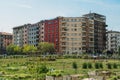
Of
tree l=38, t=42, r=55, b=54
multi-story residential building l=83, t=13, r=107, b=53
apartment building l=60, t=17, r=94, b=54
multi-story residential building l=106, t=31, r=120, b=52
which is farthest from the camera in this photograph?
multi-story residential building l=106, t=31, r=120, b=52

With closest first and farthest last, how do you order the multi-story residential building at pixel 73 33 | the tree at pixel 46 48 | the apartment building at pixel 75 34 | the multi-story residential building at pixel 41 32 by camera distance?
the tree at pixel 46 48 → the multi-story residential building at pixel 73 33 → the apartment building at pixel 75 34 → the multi-story residential building at pixel 41 32

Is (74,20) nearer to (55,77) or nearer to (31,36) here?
(31,36)

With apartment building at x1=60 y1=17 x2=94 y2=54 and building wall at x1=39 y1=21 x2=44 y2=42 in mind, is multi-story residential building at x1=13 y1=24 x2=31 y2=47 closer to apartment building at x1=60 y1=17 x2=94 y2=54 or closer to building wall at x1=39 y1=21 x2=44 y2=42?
building wall at x1=39 y1=21 x2=44 y2=42

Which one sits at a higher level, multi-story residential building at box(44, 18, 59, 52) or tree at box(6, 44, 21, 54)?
multi-story residential building at box(44, 18, 59, 52)

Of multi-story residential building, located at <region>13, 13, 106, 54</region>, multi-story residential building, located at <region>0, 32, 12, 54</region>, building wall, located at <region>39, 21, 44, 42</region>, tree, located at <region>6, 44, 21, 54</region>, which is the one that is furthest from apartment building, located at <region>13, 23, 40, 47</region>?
tree, located at <region>6, 44, 21, 54</region>

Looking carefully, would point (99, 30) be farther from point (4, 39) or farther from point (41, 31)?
point (4, 39)

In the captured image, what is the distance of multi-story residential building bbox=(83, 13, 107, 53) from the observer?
417 feet

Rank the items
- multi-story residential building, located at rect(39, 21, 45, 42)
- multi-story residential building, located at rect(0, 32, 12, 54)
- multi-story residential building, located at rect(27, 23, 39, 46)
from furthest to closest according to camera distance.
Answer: multi-story residential building, located at rect(0, 32, 12, 54) → multi-story residential building, located at rect(27, 23, 39, 46) → multi-story residential building, located at rect(39, 21, 45, 42)

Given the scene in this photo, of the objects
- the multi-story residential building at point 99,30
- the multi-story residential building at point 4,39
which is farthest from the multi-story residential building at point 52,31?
the multi-story residential building at point 4,39

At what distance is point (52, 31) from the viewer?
120250 mm

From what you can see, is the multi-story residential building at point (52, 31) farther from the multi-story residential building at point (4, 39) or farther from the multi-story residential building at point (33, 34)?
the multi-story residential building at point (4, 39)

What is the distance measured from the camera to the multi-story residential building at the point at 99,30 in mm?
127062

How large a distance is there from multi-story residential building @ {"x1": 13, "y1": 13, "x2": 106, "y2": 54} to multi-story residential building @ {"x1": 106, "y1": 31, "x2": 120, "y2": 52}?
16.5m

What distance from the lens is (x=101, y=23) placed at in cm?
13100
